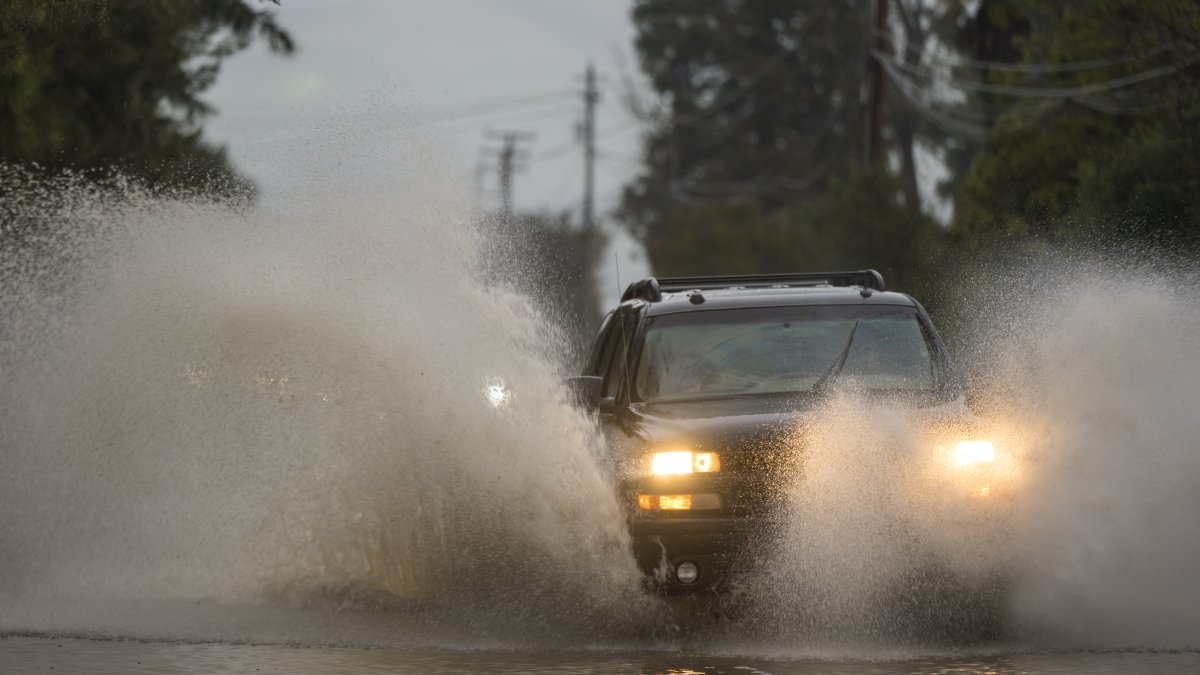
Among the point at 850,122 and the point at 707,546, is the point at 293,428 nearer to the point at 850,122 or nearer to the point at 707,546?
the point at 707,546

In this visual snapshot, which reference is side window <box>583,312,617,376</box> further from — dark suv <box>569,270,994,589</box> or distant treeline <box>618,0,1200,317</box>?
distant treeline <box>618,0,1200,317</box>

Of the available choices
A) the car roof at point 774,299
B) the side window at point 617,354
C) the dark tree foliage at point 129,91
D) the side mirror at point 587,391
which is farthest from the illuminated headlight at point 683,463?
the dark tree foliage at point 129,91

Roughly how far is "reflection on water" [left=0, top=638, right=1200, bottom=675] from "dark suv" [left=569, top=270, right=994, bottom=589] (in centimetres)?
59

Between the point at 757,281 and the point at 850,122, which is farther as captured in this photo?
the point at 850,122

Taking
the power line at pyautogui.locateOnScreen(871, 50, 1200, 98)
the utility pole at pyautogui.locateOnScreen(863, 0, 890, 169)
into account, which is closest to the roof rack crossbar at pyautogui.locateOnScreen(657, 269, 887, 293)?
the power line at pyautogui.locateOnScreen(871, 50, 1200, 98)

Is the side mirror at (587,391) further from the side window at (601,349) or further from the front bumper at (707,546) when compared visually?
the front bumper at (707,546)

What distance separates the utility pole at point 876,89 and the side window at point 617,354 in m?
26.9

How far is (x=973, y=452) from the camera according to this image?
9.47 m

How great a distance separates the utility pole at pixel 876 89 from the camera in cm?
3844

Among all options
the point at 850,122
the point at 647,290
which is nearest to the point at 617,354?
the point at 647,290

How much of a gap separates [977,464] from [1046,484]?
2.01 feet

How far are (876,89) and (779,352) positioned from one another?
28919 millimetres

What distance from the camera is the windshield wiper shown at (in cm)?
1052

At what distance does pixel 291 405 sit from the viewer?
40.0 ft
